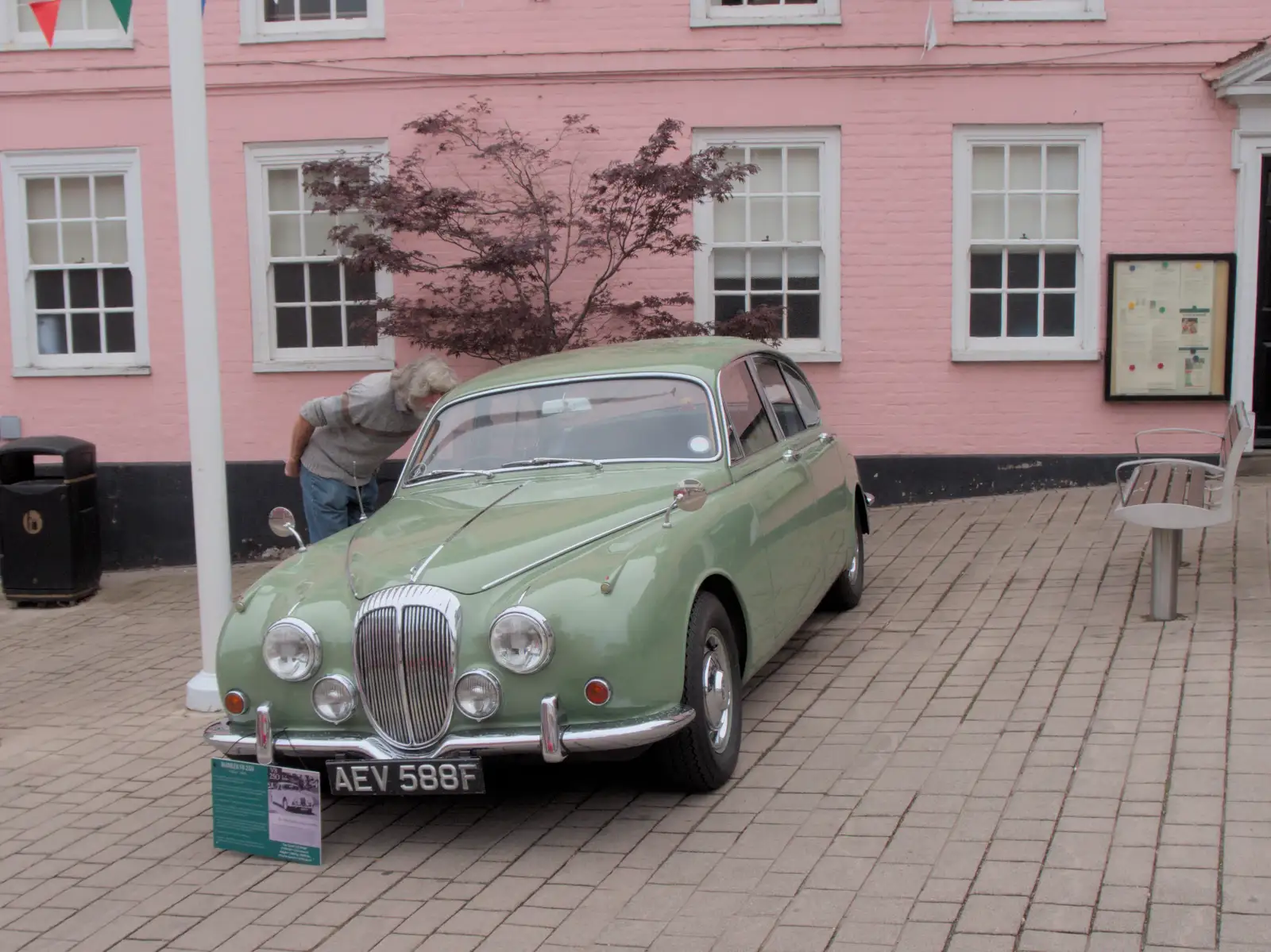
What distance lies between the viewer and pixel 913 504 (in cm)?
1152

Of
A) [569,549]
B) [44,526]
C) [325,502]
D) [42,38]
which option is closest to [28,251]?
[42,38]

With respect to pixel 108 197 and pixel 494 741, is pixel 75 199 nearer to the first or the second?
pixel 108 197

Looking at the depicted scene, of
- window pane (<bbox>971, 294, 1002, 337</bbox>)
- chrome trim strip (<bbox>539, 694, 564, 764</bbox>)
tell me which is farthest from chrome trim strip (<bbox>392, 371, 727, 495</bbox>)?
window pane (<bbox>971, 294, 1002, 337</bbox>)

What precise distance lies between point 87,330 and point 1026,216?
26.4ft

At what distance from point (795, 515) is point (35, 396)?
804cm

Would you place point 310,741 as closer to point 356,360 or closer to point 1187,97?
point 356,360

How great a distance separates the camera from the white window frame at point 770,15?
11.3 m

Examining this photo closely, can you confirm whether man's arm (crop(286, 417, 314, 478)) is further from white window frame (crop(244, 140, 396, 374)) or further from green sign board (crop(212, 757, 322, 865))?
white window frame (crop(244, 140, 396, 374))

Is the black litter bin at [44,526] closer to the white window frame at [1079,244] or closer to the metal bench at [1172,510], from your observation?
the white window frame at [1079,244]

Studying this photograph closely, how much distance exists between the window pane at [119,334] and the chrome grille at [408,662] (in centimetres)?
806

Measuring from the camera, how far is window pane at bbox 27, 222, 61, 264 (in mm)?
12008

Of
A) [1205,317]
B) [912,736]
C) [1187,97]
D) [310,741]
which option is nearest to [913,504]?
[1205,317]

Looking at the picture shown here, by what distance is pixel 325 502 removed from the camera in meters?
8.05

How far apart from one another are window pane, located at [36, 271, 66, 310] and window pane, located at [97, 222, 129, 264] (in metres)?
0.44
